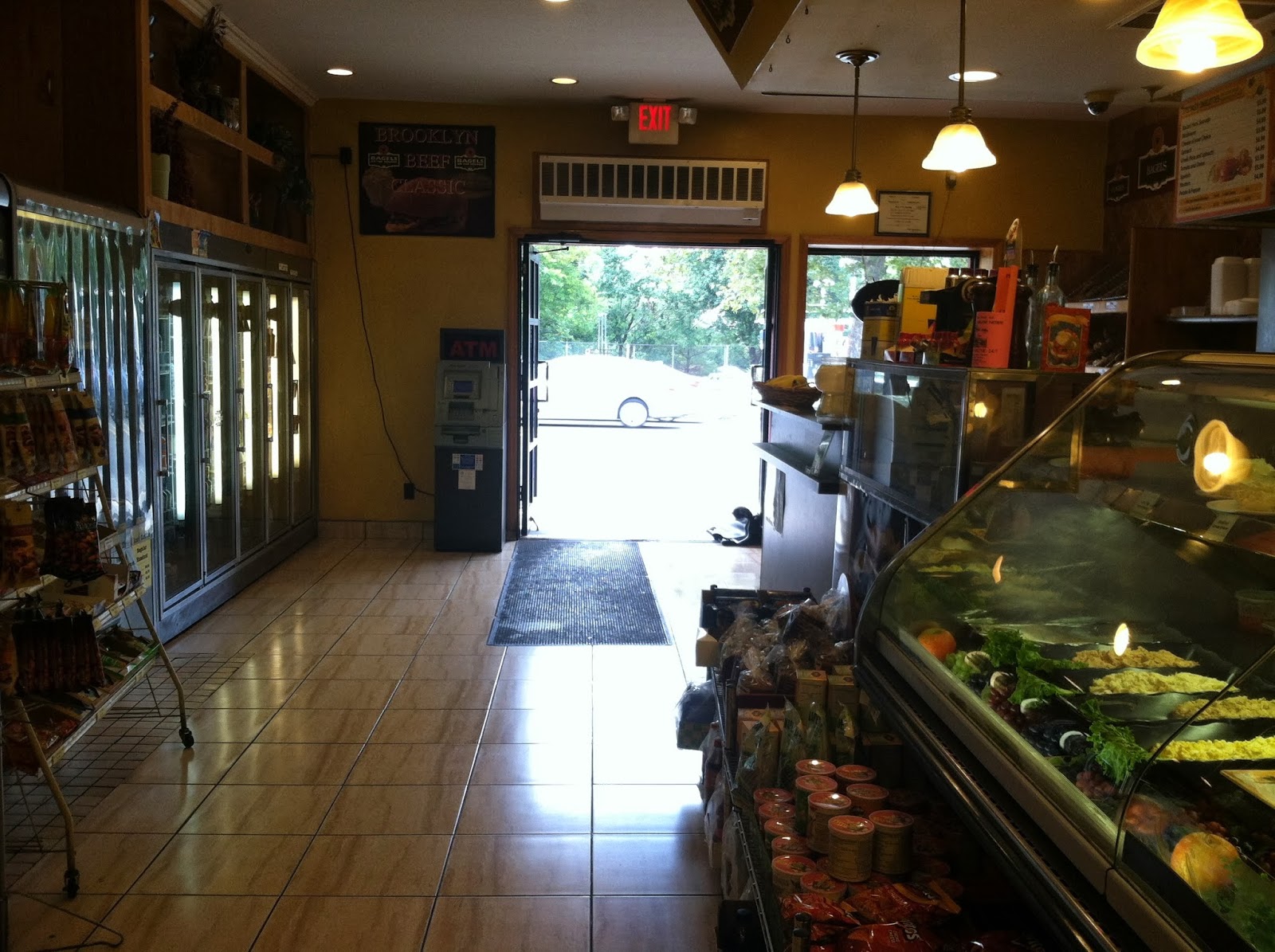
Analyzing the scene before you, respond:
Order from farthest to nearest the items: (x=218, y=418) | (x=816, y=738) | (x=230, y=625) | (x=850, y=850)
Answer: (x=218, y=418)
(x=230, y=625)
(x=816, y=738)
(x=850, y=850)

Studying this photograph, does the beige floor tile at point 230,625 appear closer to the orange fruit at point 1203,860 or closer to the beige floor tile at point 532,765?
the beige floor tile at point 532,765

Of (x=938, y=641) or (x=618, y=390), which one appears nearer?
(x=938, y=641)

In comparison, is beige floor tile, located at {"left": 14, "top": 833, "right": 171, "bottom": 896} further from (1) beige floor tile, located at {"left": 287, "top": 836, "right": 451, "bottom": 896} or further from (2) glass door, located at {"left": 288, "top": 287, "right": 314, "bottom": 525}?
(2) glass door, located at {"left": 288, "top": 287, "right": 314, "bottom": 525}

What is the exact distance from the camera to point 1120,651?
6.18 ft

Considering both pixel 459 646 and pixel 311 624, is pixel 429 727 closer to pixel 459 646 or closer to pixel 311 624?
pixel 459 646

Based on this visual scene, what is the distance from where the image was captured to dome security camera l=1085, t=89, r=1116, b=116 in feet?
20.1

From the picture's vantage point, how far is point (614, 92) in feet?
23.4

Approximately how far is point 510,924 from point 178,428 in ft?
11.1

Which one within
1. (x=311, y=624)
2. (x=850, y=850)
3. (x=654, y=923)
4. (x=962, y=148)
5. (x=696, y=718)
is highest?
(x=962, y=148)

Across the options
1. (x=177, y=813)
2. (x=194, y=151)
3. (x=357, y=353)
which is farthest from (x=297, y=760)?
(x=357, y=353)

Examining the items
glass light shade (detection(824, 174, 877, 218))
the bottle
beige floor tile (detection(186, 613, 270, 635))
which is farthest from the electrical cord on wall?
the bottle

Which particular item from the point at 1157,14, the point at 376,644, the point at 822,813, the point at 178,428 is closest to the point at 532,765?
the point at 376,644

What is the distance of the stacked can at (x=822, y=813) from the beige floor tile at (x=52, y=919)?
5.88 ft

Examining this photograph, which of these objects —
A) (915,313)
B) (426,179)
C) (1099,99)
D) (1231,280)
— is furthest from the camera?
(426,179)
